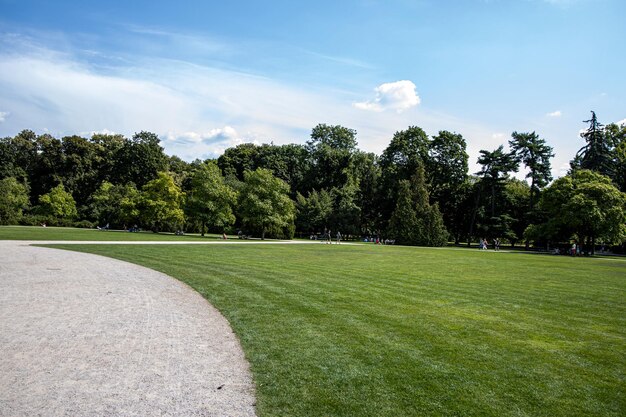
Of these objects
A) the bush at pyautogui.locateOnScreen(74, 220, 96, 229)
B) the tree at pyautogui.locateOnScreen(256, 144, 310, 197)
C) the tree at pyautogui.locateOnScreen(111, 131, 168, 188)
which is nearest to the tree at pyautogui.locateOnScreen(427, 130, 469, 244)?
the tree at pyautogui.locateOnScreen(256, 144, 310, 197)

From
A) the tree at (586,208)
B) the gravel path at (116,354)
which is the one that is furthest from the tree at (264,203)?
the gravel path at (116,354)

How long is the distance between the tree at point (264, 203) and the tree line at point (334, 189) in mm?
148

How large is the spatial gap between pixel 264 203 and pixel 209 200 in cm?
715

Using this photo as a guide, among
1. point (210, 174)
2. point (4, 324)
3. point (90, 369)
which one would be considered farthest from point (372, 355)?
point (210, 174)

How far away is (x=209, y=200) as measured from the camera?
51.4 meters

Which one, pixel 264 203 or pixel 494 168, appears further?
pixel 494 168

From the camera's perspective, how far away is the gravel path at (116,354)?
453 cm

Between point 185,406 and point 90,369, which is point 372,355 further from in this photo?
point 90,369

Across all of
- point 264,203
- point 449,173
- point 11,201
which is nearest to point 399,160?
point 449,173

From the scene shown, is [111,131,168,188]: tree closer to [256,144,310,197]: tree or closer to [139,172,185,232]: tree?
[256,144,310,197]: tree

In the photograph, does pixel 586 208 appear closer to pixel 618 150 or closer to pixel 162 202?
pixel 618 150

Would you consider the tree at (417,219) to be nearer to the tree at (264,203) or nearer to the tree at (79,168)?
the tree at (264,203)

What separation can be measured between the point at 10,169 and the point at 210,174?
158ft

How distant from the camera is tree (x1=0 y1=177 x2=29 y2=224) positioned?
60.9 metres
